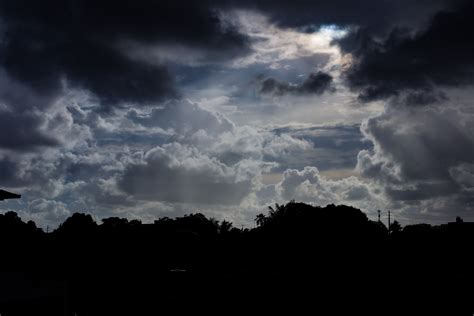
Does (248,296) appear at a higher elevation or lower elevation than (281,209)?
lower

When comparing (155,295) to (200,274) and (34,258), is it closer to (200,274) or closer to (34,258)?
(200,274)

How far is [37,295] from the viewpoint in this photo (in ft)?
35.0

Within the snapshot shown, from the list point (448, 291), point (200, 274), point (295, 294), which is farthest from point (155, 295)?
point (448, 291)

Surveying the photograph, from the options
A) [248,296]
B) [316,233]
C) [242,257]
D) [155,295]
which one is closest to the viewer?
[155,295]

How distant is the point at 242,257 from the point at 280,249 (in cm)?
1914

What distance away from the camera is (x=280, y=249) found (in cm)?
5128

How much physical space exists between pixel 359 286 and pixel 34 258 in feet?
40.6

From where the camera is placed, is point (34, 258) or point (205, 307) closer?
point (205, 307)

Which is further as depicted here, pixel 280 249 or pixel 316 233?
pixel 316 233

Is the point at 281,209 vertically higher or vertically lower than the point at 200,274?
higher

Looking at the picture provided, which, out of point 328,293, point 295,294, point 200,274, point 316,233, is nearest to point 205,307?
point 200,274

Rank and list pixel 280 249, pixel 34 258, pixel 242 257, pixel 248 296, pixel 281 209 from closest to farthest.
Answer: pixel 248 296 → pixel 34 258 → pixel 242 257 → pixel 280 249 → pixel 281 209

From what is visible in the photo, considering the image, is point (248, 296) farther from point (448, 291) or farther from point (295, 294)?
point (448, 291)

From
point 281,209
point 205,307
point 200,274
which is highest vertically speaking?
point 281,209
